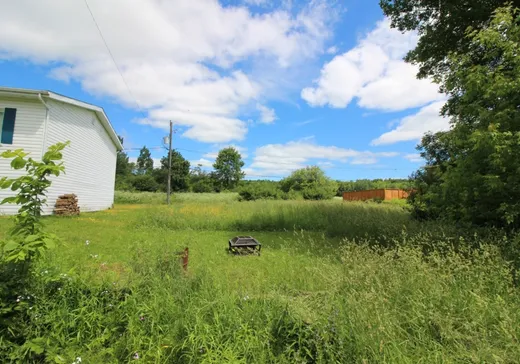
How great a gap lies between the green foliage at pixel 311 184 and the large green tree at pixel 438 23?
102 ft

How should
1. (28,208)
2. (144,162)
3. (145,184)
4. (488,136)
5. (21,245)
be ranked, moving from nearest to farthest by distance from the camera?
(21,245)
(28,208)
(488,136)
(145,184)
(144,162)

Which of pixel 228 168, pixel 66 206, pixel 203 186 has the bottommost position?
pixel 66 206

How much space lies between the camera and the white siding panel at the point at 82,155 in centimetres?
1281

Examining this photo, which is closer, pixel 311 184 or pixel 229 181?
pixel 311 184

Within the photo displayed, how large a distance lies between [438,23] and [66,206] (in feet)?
55.5

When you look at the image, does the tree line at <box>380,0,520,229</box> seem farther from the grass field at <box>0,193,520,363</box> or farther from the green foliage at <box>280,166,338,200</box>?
the green foliage at <box>280,166,338,200</box>

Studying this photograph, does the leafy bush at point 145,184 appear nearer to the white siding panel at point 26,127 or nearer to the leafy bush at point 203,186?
the leafy bush at point 203,186

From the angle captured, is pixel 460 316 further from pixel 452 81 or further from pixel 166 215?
pixel 166 215

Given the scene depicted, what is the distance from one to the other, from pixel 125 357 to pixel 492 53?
23.8ft

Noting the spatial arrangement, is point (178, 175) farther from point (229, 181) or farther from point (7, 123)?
point (7, 123)

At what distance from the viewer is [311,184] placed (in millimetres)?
44094

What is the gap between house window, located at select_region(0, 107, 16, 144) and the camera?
11367 millimetres

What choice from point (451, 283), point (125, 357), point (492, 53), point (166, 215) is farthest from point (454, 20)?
point (166, 215)

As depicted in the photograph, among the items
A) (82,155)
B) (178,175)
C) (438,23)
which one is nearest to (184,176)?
(178,175)
